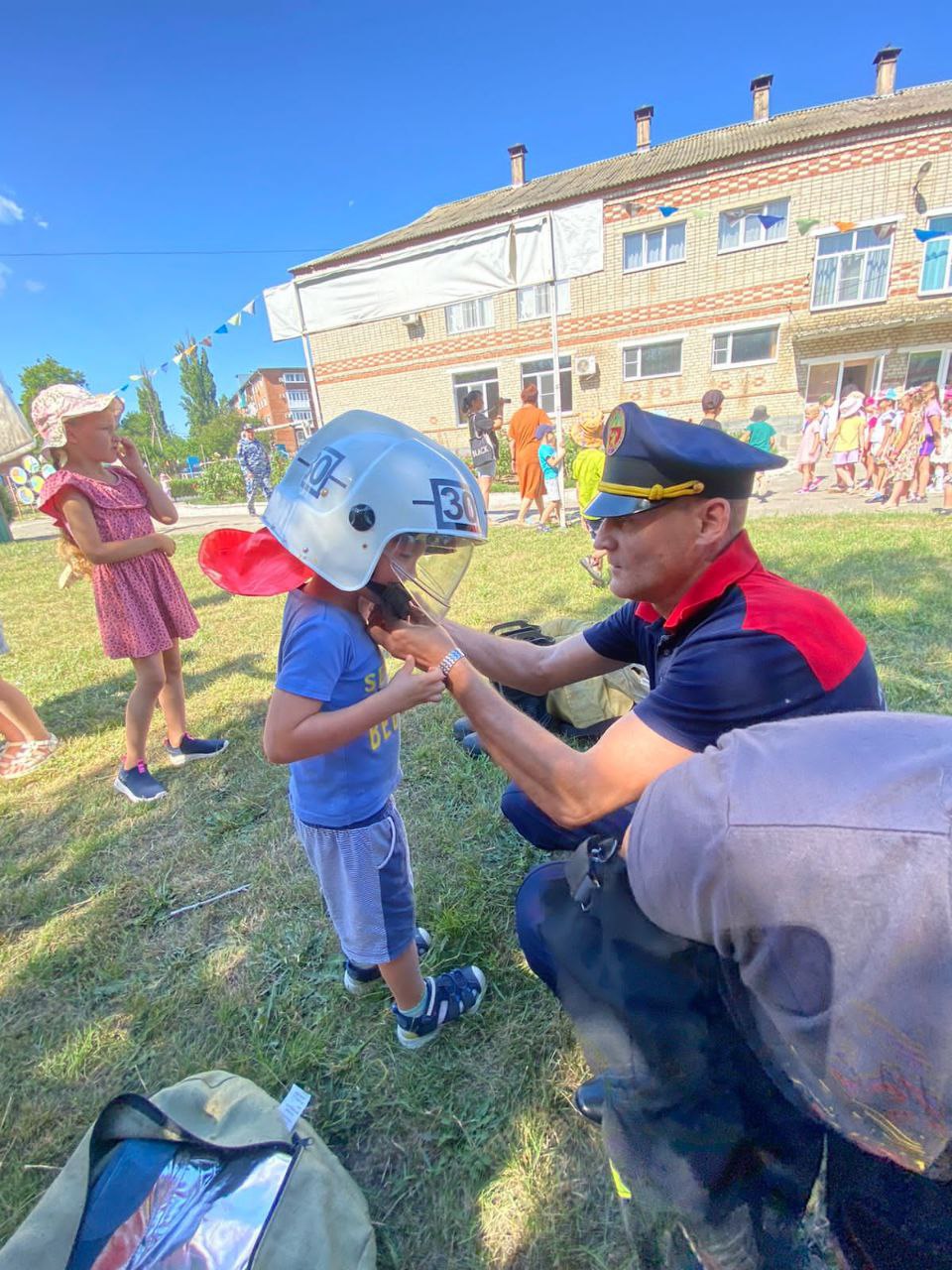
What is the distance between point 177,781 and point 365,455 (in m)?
2.60

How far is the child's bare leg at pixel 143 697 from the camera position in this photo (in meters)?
2.99

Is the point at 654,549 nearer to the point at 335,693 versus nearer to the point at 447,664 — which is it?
the point at 447,664

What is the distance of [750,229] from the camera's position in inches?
685

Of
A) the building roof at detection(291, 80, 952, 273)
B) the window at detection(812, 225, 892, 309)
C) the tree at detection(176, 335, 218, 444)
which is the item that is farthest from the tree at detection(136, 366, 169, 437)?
the window at detection(812, 225, 892, 309)

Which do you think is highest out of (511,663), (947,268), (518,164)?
(518,164)

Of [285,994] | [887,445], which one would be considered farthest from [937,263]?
Result: [285,994]

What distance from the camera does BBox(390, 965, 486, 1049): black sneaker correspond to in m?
1.74

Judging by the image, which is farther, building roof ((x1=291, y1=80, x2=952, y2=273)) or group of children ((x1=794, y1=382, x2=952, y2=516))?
building roof ((x1=291, y1=80, x2=952, y2=273))

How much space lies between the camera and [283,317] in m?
6.46

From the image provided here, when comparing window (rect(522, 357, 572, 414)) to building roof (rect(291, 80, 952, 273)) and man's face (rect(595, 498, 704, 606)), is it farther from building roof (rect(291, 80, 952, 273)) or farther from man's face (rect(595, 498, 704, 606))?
man's face (rect(595, 498, 704, 606))

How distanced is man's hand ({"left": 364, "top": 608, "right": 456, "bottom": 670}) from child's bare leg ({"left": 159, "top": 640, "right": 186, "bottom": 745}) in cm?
225

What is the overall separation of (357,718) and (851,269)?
22.5m

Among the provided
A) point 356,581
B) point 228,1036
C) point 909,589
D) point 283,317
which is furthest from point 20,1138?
point 283,317

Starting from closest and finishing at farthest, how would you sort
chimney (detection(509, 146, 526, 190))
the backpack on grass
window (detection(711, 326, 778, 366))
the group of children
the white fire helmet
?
the backpack on grass < the white fire helmet < the group of children < window (detection(711, 326, 778, 366)) < chimney (detection(509, 146, 526, 190))
